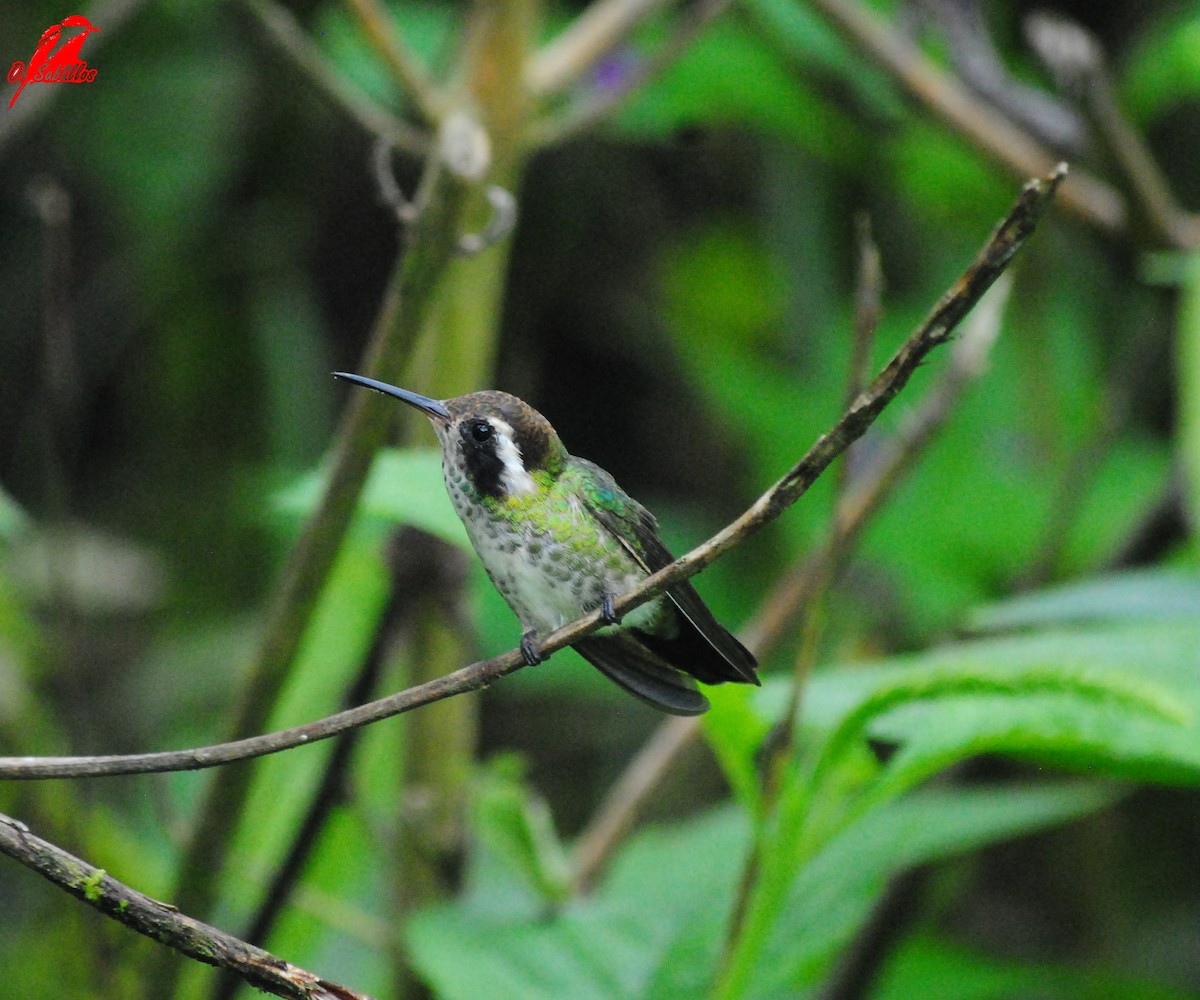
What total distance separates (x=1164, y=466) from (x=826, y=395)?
2.81 feet

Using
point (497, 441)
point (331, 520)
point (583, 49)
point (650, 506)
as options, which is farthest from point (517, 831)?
point (650, 506)

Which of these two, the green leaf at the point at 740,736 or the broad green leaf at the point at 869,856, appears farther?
the broad green leaf at the point at 869,856

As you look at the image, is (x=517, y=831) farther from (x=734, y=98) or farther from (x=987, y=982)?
(x=734, y=98)

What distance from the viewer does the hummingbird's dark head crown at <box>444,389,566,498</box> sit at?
968mm

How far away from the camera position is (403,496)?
60.1 inches

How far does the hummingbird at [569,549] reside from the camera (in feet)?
3.29

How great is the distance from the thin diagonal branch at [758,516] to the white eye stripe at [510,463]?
0.17 metres

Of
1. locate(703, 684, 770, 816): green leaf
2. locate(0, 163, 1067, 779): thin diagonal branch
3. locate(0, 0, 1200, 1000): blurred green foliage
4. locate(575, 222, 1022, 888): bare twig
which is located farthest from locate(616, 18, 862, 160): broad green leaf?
locate(0, 163, 1067, 779): thin diagonal branch

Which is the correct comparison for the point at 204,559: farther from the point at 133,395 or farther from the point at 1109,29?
the point at 1109,29

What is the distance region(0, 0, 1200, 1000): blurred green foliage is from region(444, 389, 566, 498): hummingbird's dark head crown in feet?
1.39

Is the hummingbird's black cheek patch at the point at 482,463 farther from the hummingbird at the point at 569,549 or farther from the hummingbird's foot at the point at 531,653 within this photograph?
the hummingbird's foot at the point at 531,653

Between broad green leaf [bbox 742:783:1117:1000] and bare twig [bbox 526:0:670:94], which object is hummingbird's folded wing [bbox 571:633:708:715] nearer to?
broad green leaf [bbox 742:783:1117:1000]

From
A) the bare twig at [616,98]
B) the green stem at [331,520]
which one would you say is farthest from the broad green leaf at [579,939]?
the bare twig at [616,98]

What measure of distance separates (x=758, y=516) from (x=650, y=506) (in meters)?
2.97
